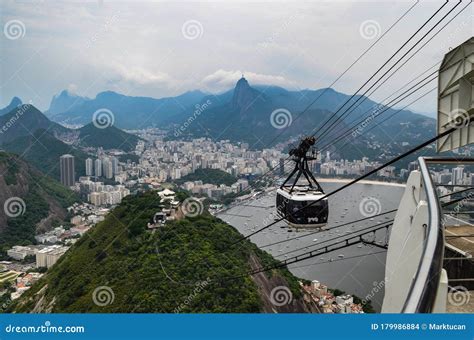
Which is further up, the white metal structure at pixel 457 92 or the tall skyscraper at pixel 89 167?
the tall skyscraper at pixel 89 167

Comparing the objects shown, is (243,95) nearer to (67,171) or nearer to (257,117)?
(257,117)

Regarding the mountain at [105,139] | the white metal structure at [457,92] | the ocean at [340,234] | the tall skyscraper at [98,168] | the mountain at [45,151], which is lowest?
the ocean at [340,234]

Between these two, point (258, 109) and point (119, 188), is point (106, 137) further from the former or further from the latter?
point (258, 109)

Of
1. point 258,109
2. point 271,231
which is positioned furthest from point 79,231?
point 258,109

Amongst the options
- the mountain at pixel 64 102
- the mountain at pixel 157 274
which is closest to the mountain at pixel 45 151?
the mountain at pixel 157 274

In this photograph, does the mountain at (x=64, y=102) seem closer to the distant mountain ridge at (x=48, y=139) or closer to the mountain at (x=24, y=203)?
the distant mountain ridge at (x=48, y=139)

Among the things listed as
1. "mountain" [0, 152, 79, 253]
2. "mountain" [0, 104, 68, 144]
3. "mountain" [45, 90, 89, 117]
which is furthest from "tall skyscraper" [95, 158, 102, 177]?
"mountain" [45, 90, 89, 117]
